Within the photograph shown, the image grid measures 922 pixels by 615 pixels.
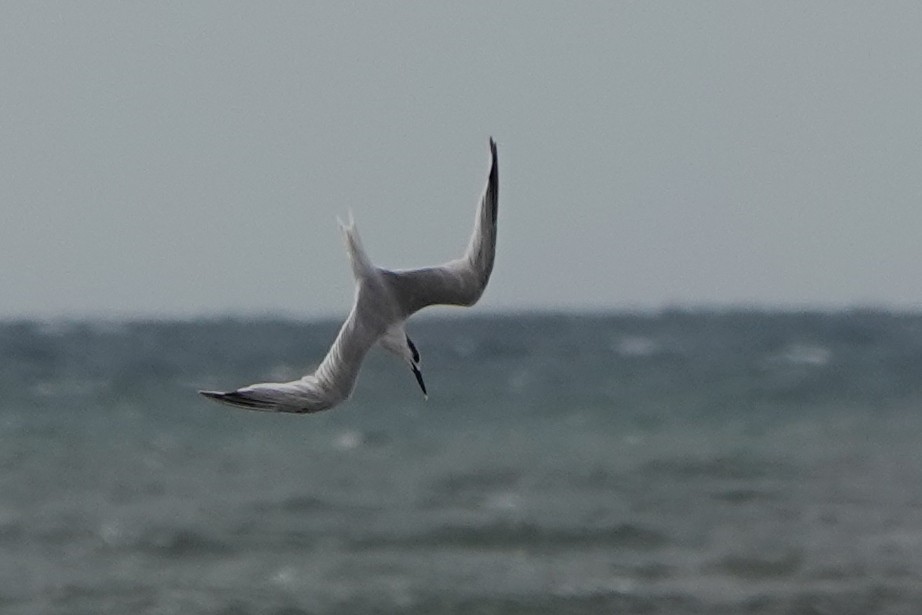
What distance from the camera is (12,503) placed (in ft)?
55.4

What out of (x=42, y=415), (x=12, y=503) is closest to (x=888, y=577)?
(x=12, y=503)

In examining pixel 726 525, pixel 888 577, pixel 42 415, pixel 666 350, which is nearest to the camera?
pixel 888 577

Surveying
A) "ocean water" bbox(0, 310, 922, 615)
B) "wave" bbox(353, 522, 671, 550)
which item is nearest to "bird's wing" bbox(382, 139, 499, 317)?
"ocean water" bbox(0, 310, 922, 615)

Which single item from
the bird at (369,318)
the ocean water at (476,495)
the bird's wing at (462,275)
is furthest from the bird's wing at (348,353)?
the ocean water at (476,495)

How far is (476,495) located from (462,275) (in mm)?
12042

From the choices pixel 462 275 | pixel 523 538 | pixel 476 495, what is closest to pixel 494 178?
pixel 462 275

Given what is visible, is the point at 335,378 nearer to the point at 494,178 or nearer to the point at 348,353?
the point at 348,353

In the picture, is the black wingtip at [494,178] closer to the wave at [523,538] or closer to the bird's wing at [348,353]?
the bird's wing at [348,353]

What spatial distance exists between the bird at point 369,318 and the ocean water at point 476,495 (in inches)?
300

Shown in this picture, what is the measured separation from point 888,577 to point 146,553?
6.28m

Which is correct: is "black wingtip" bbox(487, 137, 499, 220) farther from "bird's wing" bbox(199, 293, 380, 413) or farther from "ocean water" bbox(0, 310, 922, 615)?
"ocean water" bbox(0, 310, 922, 615)

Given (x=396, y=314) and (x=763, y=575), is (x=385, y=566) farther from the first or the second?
(x=396, y=314)

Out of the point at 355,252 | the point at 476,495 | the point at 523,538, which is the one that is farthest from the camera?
the point at 476,495

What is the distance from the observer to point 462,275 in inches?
211
